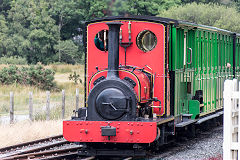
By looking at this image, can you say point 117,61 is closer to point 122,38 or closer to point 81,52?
point 122,38

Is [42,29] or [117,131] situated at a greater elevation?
[42,29]

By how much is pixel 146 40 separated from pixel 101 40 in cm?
103

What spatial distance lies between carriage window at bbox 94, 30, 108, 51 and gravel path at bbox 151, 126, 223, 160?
271 cm

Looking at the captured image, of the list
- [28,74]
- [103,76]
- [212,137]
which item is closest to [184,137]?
[212,137]

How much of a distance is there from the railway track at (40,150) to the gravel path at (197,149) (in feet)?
6.78

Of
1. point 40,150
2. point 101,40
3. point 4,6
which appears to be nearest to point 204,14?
point 4,6

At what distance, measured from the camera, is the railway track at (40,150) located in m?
10.7

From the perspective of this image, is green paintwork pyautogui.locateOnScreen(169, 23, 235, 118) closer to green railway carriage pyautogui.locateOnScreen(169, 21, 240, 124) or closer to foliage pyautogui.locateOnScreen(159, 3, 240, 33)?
green railway carriage pyautogui.locateOnScreen(169, 21, 240, 124)

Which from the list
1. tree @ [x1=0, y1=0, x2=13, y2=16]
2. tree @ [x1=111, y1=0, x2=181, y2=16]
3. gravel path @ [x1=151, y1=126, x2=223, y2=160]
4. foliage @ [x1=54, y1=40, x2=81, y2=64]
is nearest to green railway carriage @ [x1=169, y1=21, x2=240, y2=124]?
gravel path @ [x1=151, y1=126, x2=223, y2=160]

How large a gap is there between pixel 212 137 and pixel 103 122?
5.71 meters

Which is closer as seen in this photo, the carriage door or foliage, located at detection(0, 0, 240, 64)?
the carriage door

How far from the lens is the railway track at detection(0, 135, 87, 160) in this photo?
35.2 ft

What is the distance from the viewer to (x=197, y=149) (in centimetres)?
1225

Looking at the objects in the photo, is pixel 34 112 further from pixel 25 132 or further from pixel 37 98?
pixel 25 132
